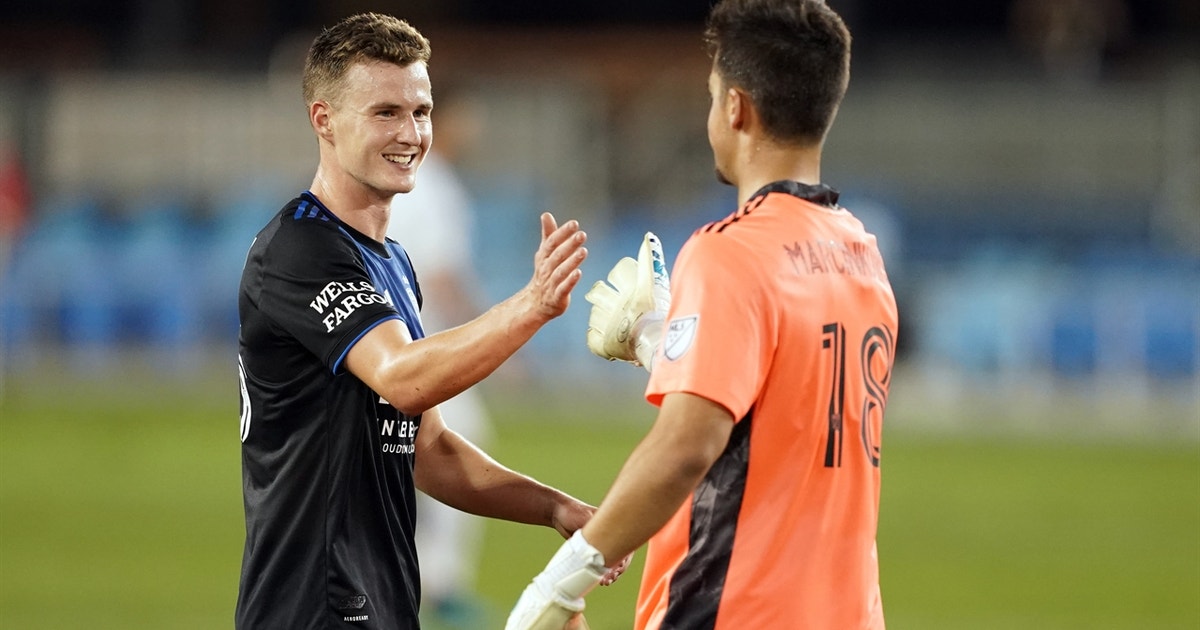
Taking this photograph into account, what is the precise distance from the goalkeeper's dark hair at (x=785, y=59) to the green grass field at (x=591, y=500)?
18.2ft

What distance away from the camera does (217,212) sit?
24922mm

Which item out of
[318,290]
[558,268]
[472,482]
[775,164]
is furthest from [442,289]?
[775,164]

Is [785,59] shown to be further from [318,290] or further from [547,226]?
[318,290]

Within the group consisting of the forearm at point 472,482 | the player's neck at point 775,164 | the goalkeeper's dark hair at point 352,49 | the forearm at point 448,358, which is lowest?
the forearm at point 472,482

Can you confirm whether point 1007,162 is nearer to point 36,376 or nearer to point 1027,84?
point 1027,84

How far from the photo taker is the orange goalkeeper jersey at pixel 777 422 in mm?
3773

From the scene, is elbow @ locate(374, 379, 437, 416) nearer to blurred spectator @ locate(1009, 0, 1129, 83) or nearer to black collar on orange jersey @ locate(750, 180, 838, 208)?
black collar on orange jersey @ locate(750, 180, 838, 208)

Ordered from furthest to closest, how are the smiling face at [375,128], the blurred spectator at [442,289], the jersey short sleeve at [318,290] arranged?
the blurred spectator at [442,289]
the smiling face at [375,128]
the jersey short sleeve at [318,290]

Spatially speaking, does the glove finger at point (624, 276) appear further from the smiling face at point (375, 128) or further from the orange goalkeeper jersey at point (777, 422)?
the smiling face at point (375, 128)

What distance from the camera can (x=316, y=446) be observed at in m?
4.35

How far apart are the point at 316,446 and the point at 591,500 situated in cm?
861

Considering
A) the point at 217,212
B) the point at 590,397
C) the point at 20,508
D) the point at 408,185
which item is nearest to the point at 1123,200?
the point at 590,397

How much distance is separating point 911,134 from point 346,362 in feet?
73.8

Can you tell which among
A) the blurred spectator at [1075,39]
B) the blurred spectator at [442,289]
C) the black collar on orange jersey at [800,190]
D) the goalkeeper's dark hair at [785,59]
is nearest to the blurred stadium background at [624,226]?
the blurred spectator at [1075,39]
